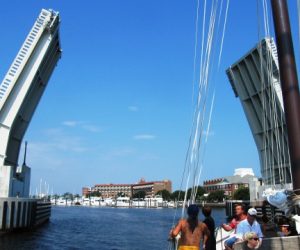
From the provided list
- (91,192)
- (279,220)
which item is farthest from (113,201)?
(279,220)

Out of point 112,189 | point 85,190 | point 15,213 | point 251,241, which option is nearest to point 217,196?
point 112,189

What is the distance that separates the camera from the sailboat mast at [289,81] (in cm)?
400

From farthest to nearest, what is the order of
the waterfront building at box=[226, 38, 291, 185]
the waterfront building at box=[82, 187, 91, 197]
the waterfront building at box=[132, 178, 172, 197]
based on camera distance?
the waterfront building at box=[82, 187, 91, 197] → the waterfront building at box=[132, 178, 172, 197] → the waterfront building at box=[226, 38, 291, 185]

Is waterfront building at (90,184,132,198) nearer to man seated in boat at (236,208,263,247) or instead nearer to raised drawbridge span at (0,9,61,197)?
raised drawbridge span at (0,9,61,197)

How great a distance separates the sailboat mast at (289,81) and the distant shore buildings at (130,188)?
135 meters

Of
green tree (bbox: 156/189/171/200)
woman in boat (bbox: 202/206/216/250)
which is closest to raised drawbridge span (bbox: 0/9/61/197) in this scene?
woman in boat (bbox: 202/206/216/250)

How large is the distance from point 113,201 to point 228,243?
10561 centimetres

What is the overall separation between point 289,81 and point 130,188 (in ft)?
508

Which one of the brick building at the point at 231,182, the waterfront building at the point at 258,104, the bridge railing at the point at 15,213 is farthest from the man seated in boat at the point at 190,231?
the brick building at the point at 231,182

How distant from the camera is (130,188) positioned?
514 feet

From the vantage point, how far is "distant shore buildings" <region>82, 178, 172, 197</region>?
14062 centimetres

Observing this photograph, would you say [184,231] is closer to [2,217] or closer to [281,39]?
[281,39]

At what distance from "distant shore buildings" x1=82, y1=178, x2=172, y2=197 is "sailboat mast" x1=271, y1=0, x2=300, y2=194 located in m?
135

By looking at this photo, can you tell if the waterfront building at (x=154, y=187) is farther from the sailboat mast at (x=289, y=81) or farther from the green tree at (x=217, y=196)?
the sailboat mast at (x=289, y=81)
